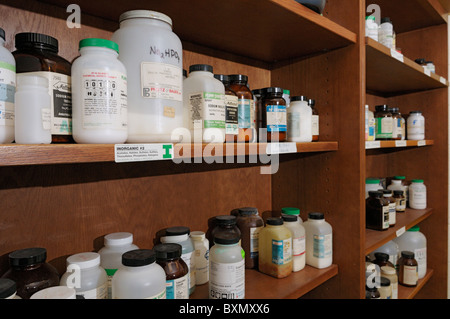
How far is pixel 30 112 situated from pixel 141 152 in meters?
0.21

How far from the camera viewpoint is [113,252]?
83 centimetres

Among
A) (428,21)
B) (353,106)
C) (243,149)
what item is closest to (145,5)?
(243,149)

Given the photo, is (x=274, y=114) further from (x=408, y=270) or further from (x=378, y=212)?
(x=408, y=270)

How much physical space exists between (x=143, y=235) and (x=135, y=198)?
128 millimetres

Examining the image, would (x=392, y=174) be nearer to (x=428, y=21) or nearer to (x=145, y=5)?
(x=428, y=21)

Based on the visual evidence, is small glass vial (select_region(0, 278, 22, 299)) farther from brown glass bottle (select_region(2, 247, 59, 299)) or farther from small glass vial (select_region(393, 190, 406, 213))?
small glass vial (select_region(393, 190, 406, 213))

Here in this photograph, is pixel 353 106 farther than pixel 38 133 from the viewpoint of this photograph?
Yes

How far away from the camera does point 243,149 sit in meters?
0.87

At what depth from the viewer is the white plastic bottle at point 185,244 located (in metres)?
0.95

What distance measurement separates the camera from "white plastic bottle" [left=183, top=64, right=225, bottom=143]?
2.69 feet

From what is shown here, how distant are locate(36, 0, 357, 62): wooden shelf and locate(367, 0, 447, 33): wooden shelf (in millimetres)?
801

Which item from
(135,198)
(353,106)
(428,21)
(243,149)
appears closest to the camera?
(243,149)

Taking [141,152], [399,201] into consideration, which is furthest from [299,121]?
[399,201]

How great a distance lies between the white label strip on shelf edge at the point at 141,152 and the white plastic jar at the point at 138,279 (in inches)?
8.7
